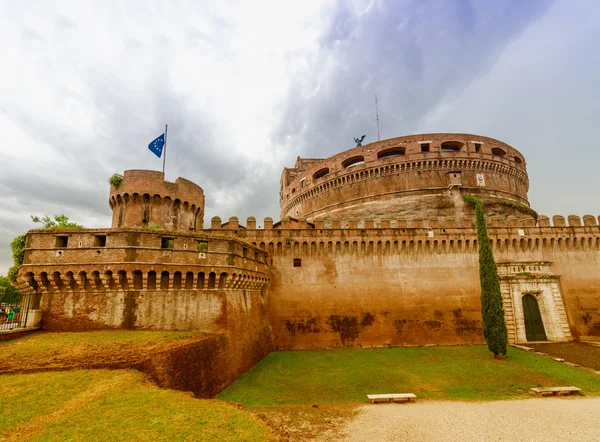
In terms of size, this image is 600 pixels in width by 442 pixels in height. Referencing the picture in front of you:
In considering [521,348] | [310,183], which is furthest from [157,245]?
[310,183]

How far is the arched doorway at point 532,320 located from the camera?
2342 cm

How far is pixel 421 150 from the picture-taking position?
35.4 metres

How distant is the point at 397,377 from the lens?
49.3 ft

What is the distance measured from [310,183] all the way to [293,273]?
19821 millimetres

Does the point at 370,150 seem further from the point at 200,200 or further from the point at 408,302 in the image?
the point at 200,200

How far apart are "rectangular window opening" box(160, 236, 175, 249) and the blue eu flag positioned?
9.24 m

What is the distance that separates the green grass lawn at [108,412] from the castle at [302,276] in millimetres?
4473

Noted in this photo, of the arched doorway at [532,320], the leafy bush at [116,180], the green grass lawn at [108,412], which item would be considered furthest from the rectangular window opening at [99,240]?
the arched doorway at [532,320]

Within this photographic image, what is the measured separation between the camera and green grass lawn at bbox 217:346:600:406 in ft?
41.8

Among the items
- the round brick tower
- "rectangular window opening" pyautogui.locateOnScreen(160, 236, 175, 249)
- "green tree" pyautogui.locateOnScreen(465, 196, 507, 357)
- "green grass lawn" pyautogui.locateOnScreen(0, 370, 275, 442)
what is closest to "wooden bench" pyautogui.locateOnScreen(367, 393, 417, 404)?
"green grass lawn" pyautogui.locateOnScreen(0, 370, 275, 442)

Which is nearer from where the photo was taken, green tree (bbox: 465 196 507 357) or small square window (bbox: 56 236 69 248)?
small square window (bbox: 56 236 69 248)

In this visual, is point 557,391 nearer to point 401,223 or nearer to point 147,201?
point 401,223

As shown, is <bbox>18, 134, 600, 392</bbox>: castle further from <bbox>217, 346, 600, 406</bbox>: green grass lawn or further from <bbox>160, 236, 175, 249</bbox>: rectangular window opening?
<bbox>217, 346, 600, 406</bbox>: green grass lawn

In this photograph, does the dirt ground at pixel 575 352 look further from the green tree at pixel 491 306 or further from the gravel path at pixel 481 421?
the gravel path at pixel 481 421
